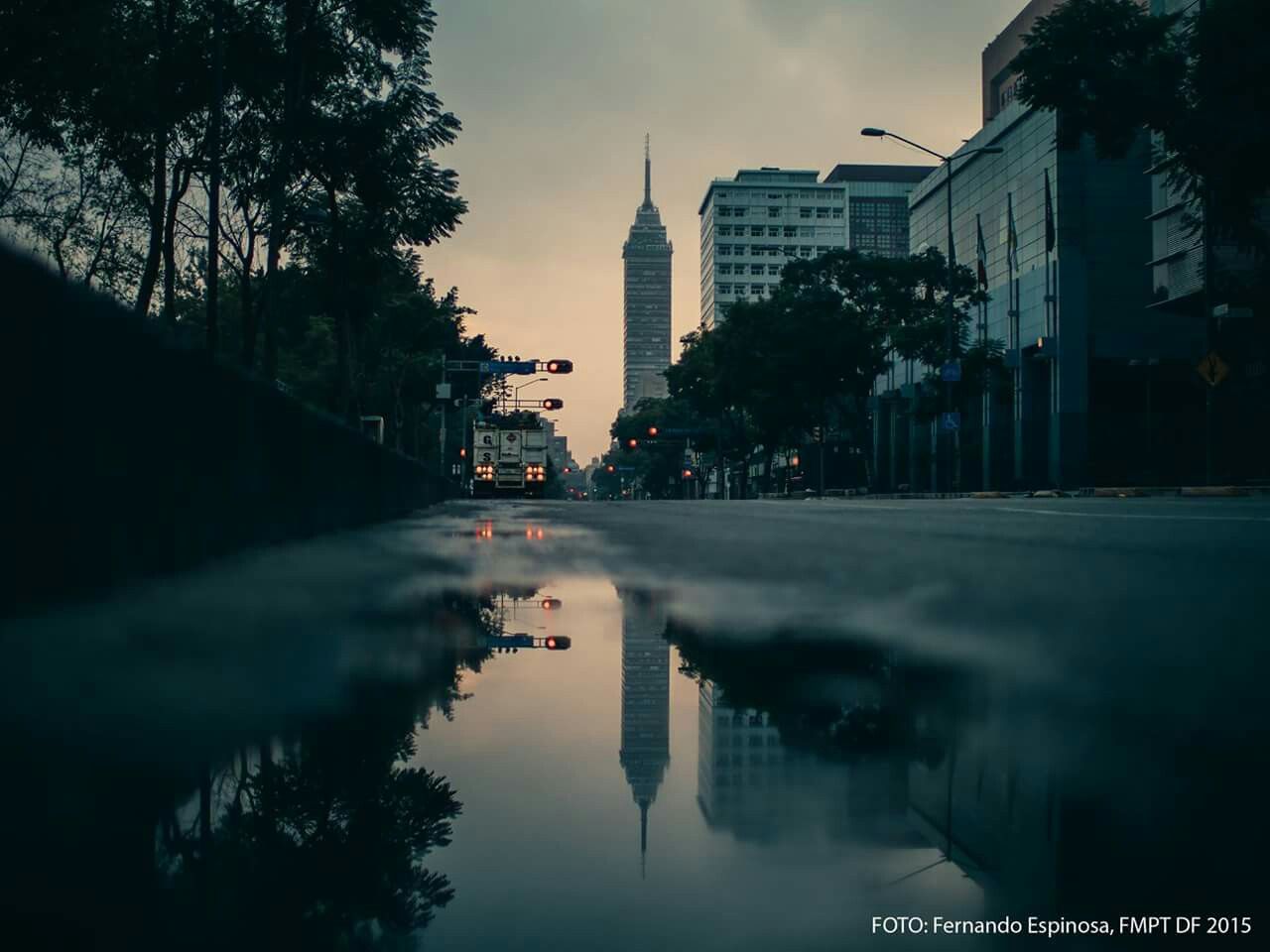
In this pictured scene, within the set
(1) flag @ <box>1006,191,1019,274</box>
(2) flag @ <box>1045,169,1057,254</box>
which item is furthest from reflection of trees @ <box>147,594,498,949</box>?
(1) flag @ <box>1006,191,1019,274</box>

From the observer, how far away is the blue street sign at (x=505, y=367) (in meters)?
59.4

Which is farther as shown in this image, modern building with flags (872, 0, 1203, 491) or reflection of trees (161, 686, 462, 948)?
modern building with flags (872, 0, 1203, 491)

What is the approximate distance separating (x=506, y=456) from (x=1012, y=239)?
95.7ft

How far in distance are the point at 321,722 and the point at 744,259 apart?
190 meters

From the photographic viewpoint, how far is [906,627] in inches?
172

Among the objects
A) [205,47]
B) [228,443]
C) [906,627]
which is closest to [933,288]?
[205,47]

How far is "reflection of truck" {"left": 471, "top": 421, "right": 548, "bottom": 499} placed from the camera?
2383 inches

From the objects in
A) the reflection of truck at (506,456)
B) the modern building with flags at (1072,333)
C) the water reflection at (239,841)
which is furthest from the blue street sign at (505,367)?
the water reflection at (239,841)

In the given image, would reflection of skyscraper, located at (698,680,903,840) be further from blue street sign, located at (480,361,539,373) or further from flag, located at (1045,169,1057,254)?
flag, located at (1045,169,1057,254)

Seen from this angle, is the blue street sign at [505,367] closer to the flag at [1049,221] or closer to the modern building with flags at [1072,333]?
the modern building with flags at [1072,333]

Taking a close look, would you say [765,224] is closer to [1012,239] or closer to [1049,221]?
[1012,239]

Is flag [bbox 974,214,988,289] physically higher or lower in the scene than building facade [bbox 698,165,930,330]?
lower

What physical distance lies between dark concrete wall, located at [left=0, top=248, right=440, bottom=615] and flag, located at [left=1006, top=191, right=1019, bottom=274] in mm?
61315

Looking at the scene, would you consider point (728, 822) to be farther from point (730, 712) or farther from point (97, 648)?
point (97, 648)
